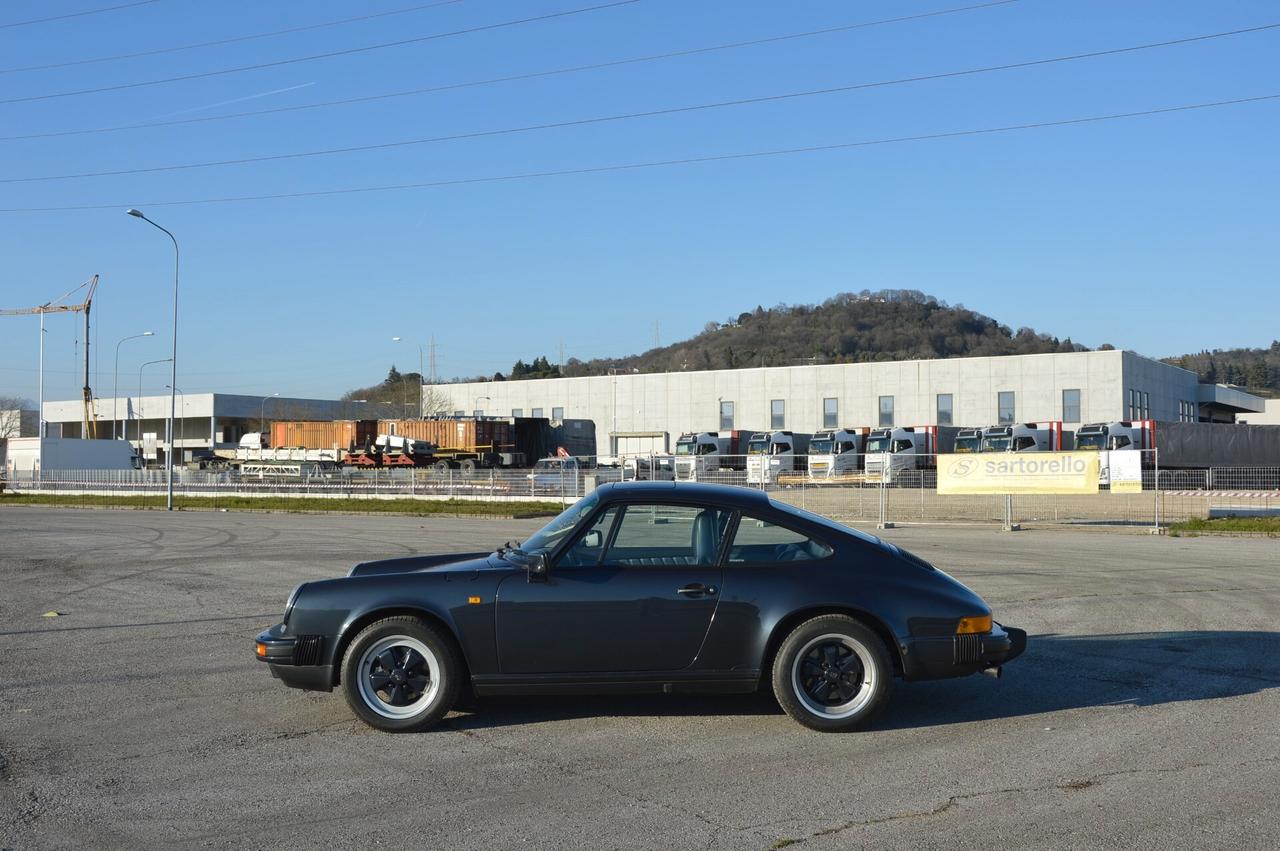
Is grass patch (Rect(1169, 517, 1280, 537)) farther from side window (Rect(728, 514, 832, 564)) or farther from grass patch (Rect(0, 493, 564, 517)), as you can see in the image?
side window (Rect(728, 514, 832, 564))

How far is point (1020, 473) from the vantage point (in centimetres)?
2703

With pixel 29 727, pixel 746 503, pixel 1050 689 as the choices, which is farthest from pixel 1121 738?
pixel 29 727

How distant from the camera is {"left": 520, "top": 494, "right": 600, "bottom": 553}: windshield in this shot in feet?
23.1

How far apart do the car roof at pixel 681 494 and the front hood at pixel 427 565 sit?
0.92m

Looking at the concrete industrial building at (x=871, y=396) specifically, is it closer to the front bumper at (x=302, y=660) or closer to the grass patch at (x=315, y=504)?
the grass patch at (x=315, y=504)

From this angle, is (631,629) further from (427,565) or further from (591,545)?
(427,565)

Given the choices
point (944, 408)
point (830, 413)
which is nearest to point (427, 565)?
point (944, 408)

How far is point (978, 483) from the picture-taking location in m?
27.7

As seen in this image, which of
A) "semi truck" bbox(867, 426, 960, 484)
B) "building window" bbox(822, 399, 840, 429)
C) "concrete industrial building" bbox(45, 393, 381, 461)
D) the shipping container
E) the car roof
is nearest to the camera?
the car roof

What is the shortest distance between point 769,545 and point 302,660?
292 cm

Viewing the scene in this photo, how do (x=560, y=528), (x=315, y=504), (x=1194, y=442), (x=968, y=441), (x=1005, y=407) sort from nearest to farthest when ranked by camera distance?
(x=560, y=528) < (x=315, y=504) < (x=1194, y=442) < (x=968, y=441) < (x=1005, y=407)

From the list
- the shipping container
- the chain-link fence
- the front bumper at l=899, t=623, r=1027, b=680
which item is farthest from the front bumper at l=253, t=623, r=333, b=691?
the shipping container

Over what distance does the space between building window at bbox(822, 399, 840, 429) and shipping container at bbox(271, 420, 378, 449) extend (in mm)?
31333

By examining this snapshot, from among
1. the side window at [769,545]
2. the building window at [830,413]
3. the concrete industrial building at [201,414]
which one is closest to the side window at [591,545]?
the side window at [769,545]
